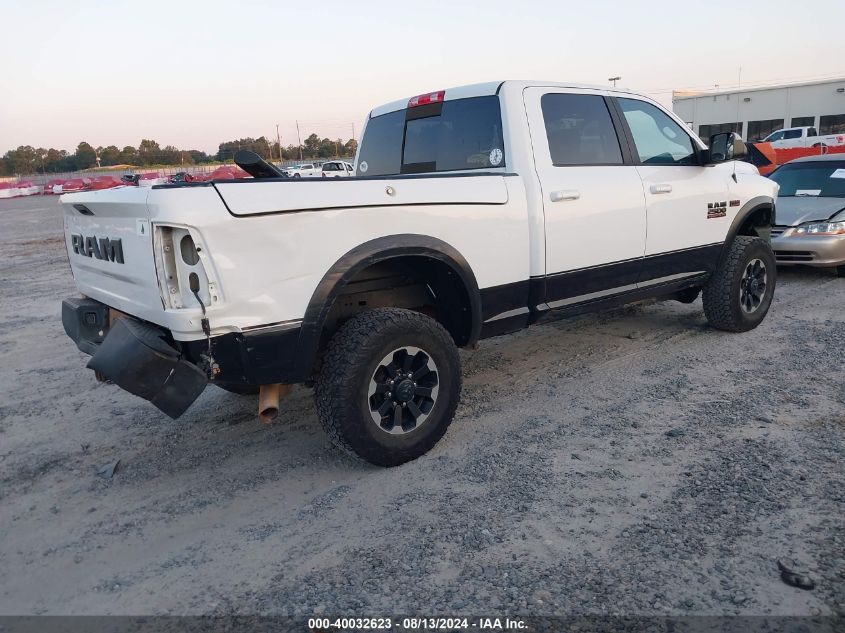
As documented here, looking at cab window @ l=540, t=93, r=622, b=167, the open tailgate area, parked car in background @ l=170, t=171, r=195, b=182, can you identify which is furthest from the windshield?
parked car in background @ l=170, t=171, r=195, b=182

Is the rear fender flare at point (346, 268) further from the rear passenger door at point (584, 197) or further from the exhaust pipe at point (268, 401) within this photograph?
the rear passenger door at point (584, 197)

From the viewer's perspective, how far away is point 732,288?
18.0ft

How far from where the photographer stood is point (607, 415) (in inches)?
163

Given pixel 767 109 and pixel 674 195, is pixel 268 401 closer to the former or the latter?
pixel 674 195

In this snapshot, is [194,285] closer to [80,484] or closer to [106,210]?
[106,210]

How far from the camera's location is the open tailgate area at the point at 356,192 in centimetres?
290

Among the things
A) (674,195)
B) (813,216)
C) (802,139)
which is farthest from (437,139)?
(802,139)

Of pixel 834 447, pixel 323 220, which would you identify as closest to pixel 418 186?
pixel 323 220

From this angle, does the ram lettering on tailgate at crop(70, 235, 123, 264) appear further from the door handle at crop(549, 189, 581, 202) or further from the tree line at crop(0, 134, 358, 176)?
the tree line at crop(0, 134, 358, 176)

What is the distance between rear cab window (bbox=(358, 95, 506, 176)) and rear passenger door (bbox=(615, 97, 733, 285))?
118cm

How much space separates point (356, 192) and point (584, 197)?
175 centimetres

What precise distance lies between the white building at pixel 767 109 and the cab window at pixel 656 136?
39195 mm

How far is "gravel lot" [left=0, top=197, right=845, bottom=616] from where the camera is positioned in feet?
8.33

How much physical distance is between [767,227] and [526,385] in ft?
10.0
